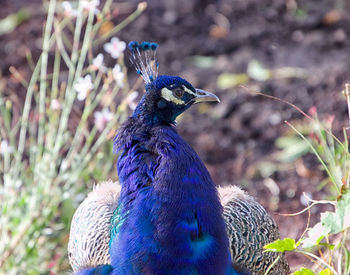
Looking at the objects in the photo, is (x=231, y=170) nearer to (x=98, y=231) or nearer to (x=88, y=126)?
(x=88, y=126)

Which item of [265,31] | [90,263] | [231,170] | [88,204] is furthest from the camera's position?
[265,31]

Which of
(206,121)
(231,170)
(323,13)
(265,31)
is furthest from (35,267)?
(323,13)

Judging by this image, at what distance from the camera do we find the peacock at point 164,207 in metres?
2.03

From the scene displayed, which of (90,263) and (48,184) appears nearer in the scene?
(90,263)

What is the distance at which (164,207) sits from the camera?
6.70 ft

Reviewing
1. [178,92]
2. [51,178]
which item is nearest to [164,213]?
[178,92]

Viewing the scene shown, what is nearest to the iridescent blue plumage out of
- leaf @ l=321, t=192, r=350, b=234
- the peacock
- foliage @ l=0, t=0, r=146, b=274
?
the peacock

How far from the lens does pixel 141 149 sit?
7.17 ft

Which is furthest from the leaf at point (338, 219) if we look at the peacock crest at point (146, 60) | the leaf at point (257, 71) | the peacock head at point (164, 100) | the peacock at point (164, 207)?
the leaf at point (257, 71)

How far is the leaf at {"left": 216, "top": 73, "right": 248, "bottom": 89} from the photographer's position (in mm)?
4465

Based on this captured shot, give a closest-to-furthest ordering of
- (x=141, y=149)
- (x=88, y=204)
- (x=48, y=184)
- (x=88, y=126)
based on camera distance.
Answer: (x=141, y=149) → (x=88, y=204) → (x=48, y=184) → (x=88, y=126)

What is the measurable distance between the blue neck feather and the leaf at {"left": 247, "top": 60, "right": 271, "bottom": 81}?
237 centimetres

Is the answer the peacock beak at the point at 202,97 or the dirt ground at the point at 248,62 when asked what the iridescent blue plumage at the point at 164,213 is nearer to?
the peacock beak at the point at 202,97

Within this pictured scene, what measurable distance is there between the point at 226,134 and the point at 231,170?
0.31 metres
